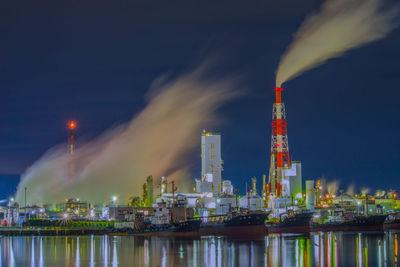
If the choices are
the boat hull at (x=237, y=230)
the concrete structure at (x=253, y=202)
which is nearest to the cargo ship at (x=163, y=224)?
the boat hull at (x=237, y=230)

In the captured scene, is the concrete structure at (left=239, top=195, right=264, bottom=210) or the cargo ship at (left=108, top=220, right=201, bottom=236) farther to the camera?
the concrete structure at (left=239, top=195, right=264, bottom=210)

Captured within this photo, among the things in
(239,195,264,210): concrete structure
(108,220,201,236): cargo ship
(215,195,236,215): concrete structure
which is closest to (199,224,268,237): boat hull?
(108,220,201,236): cargo ship

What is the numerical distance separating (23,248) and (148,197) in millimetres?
68141

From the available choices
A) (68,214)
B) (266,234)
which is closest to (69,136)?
(68,214)

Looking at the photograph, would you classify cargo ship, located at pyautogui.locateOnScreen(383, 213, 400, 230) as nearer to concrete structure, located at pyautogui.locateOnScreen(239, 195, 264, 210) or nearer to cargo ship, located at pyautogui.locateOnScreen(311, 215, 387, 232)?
cargo ship, located at pyautogui.locateOnScreen(311, 215, 387, 232)

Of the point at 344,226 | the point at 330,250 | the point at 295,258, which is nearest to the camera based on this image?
the point at 295,258

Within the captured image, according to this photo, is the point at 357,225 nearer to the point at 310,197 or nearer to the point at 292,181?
the point at 310,197

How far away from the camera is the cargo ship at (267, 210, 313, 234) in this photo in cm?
13012

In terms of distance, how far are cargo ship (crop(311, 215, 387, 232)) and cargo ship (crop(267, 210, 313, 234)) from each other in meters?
8.01

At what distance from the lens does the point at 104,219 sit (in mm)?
153125

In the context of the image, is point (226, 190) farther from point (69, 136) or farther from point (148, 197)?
point (69, 136)

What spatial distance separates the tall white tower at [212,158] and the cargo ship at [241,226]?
40.2 metres

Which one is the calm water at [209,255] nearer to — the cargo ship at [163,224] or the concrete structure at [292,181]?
the cargo ship at [163,224]

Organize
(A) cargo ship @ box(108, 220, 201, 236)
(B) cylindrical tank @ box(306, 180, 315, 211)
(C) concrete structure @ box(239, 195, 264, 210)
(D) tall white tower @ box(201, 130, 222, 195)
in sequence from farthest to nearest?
(D) tall white tower @ box(201, 130, 222, 195) < (C) concrete structure @ box(239, 195, 264, 210) < (B) cylindrical tank @ box(306, 180, 315, 211) < (A) cargo ship @ box(108, 220, 201, 236)
